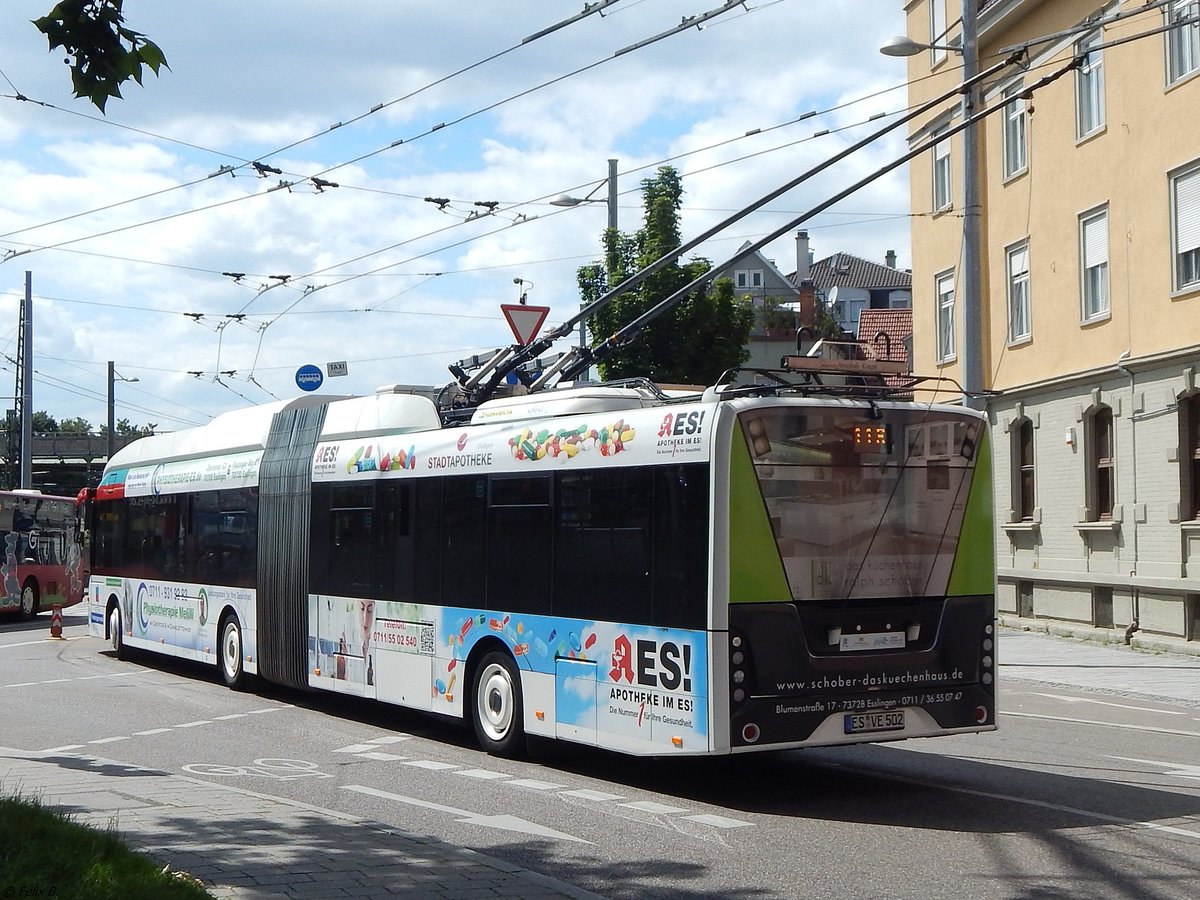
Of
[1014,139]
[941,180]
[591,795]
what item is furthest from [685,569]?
[941,180]

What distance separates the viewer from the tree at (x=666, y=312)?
1238 inches

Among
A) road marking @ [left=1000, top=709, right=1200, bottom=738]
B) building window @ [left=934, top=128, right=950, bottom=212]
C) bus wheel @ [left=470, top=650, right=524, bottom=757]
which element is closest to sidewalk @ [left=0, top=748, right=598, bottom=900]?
bus wheel @ [left=470, top=650, right=524, bottom=757]

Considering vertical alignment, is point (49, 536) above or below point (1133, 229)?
below

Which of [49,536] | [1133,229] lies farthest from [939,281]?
[49,536]

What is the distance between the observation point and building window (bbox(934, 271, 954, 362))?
32781mm

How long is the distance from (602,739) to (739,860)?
277cm

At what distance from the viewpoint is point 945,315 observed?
33125mm

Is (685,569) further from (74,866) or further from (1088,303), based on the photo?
(1088,303)

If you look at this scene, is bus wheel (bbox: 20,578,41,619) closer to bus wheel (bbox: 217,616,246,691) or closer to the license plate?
bus wheel (bbox: 217,616,246,691)

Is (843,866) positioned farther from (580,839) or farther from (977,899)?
(580,839)

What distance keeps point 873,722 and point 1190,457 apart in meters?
15.1

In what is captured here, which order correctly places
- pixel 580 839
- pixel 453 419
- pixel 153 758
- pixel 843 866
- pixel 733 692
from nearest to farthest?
pixel 843 866, pixel 580 839, pixel 733 692, pixel 153 758, pixel 453 419

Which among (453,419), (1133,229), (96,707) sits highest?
(1133,229)

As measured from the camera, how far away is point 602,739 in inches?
429
